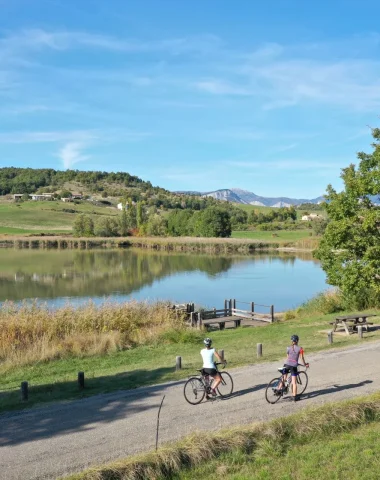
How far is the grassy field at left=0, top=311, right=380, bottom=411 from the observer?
1445cm

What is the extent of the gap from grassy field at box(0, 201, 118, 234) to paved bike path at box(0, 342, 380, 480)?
125442 millimetres

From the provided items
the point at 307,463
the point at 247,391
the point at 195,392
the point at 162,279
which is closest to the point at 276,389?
the point at 247,391

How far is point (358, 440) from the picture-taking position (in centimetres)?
1013

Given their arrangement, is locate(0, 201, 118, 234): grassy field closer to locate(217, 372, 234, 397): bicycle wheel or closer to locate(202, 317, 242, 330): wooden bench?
locate(202, 317, 242, 330): wooden bench

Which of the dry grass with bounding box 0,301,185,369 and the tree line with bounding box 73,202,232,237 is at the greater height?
the tree line with bounding box 73,202,232,237

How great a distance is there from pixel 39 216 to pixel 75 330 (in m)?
140

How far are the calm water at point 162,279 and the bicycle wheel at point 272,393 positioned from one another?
2144 centimetres

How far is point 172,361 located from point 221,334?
7.79 m

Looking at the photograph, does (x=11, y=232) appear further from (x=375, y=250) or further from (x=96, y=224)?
(x=375, y=250)

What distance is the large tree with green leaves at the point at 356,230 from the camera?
24.6m

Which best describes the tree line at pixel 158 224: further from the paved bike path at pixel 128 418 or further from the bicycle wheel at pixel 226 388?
the bicycle wheel at pixel 226 388

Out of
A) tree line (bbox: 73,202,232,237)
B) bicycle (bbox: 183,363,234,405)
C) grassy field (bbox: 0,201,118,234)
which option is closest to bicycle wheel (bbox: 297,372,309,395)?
bicycle (bbox: 183,363,234,405)

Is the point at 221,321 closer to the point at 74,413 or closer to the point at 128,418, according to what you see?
the point at 74,413

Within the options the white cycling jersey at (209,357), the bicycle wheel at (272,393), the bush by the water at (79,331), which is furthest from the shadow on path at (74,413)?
the bush by the water at (79,331)
